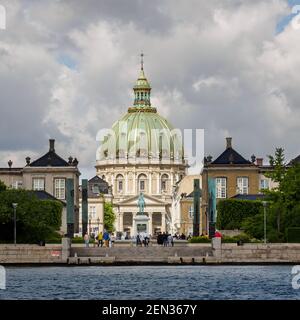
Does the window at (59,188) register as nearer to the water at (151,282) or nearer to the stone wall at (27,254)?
the stone wall at (27,254)

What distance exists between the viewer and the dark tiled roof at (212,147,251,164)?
122 m

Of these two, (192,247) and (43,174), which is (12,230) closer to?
(192,247)

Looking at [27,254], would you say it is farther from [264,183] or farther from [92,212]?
[92,212]

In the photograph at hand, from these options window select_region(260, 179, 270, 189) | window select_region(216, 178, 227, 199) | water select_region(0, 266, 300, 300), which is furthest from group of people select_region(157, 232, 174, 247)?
window select_region(260, 179, 270, 189)

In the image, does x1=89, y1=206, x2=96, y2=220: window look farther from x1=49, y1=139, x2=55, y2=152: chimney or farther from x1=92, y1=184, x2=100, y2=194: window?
x1=49, y1=139, x2=55, y2=152: chimney

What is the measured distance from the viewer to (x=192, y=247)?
72812mm

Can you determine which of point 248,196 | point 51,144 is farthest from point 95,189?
point 248,196

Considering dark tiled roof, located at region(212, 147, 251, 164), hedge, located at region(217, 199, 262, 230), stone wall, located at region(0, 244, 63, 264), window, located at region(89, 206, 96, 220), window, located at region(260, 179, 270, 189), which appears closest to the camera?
stone wall, located at region(0, 244, 63, 264)

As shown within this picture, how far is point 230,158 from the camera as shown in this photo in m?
123

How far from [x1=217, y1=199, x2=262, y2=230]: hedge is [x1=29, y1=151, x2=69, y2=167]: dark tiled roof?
25935mm

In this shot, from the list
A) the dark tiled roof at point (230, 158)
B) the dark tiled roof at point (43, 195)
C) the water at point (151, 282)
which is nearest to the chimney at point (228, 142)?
the dark tiled roof at point (230, 158)

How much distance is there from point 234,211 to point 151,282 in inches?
2185

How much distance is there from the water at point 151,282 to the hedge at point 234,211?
3851 centimetres
